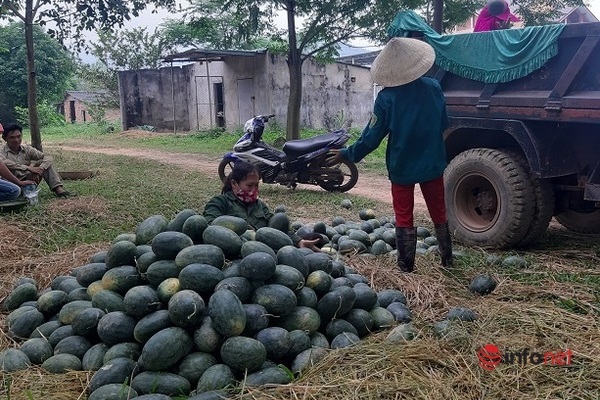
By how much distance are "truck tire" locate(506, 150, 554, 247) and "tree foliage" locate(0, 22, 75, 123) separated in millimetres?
31926

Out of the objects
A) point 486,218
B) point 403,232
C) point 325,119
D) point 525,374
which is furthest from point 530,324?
point 325,119

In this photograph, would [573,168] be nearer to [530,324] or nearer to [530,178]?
[530,178]

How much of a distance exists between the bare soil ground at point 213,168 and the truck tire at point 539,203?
265 centimetres

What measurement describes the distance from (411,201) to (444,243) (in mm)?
548

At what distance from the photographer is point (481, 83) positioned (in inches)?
250

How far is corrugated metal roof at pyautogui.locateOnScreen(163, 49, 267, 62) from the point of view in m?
22.4

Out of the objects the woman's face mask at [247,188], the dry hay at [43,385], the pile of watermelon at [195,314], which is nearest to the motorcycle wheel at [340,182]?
the woman's face mask at [247,188]

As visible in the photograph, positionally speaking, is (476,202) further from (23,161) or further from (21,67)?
(21,67)

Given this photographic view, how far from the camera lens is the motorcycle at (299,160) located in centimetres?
1024

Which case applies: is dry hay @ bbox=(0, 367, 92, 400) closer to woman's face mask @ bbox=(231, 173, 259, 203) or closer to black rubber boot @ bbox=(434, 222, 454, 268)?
woman's face mask @ bbox=(231, 173, 259, 203)

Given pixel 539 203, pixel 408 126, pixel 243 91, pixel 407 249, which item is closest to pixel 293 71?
pixel 243 91

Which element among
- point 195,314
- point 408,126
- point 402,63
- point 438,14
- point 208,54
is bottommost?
point 195,314

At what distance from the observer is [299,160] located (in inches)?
404

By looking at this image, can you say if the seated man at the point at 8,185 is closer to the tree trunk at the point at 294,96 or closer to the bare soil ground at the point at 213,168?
the bare soil ground at the point at 213,168
